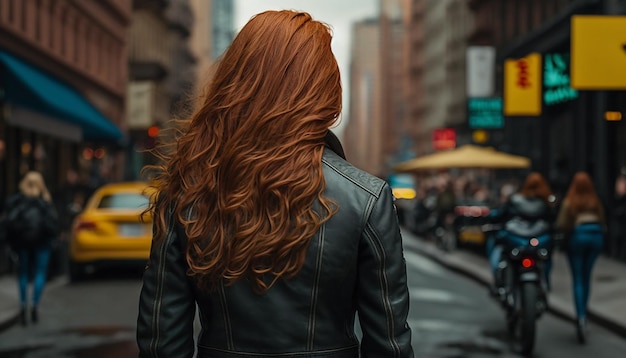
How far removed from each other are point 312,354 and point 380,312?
192 millimetres

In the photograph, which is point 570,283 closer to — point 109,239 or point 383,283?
point 109,239

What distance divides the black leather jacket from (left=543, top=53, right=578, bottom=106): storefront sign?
916 inches

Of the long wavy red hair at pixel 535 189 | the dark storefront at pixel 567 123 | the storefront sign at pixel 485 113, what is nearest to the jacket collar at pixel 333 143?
the long wavy red hair at pixel 535 189

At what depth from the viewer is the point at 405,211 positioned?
42.9 meters

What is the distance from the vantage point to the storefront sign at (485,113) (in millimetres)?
35719

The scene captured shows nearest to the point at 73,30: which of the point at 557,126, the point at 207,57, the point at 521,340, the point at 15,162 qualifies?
the point at 15,162

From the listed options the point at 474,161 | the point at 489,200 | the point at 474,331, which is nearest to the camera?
the point at 474,331

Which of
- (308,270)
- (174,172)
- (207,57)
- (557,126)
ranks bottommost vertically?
(308,270)

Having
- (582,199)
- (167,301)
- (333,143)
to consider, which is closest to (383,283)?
(333,143)

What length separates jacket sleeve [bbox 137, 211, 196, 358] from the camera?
2.75 m

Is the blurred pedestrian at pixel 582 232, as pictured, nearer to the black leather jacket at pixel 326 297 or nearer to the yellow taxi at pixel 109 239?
the yellow taxi at pixel 109 239

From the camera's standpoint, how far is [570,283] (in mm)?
16641

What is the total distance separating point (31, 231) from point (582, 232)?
18.8ft

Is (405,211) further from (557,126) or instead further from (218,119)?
(218,119)
